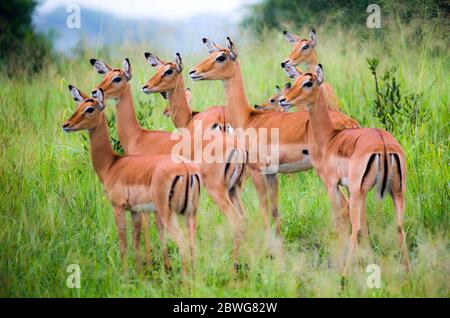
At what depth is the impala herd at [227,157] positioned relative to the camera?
244 inches

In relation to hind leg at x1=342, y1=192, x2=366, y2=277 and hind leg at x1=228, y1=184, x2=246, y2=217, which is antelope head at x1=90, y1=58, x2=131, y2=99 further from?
hind leg at x1=342, y1=192, x2=366, y2=277

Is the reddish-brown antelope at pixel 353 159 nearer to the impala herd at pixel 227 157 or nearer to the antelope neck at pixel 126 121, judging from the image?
the impala herd at pixel 227 157

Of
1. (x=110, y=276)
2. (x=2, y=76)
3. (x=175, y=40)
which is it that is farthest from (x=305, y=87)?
Answer: (x=2, y=76)

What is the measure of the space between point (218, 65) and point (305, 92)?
3.71ft

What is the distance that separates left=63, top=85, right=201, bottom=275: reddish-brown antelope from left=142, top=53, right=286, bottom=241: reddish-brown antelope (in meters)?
1.14

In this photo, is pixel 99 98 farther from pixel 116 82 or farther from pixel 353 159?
pixel 353 159

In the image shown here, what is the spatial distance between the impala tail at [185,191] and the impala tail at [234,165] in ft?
2.40

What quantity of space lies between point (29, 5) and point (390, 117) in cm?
1191

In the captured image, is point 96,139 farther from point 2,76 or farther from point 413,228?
point 2,76

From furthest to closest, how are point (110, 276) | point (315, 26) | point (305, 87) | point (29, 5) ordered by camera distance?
point (29, 5)
point (315, 26)
point (305, 87)
point (110, 276)

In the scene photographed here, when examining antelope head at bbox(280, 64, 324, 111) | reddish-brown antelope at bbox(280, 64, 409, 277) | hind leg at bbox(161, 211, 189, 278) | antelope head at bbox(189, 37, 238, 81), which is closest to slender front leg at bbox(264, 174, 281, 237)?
reddish-brown antelope at bbox(280, 64, 409, 277)

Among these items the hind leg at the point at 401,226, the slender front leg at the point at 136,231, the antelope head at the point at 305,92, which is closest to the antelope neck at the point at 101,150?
the slender front leg at the point at 136,231

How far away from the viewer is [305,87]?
7.05m

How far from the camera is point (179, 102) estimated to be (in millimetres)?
7969
